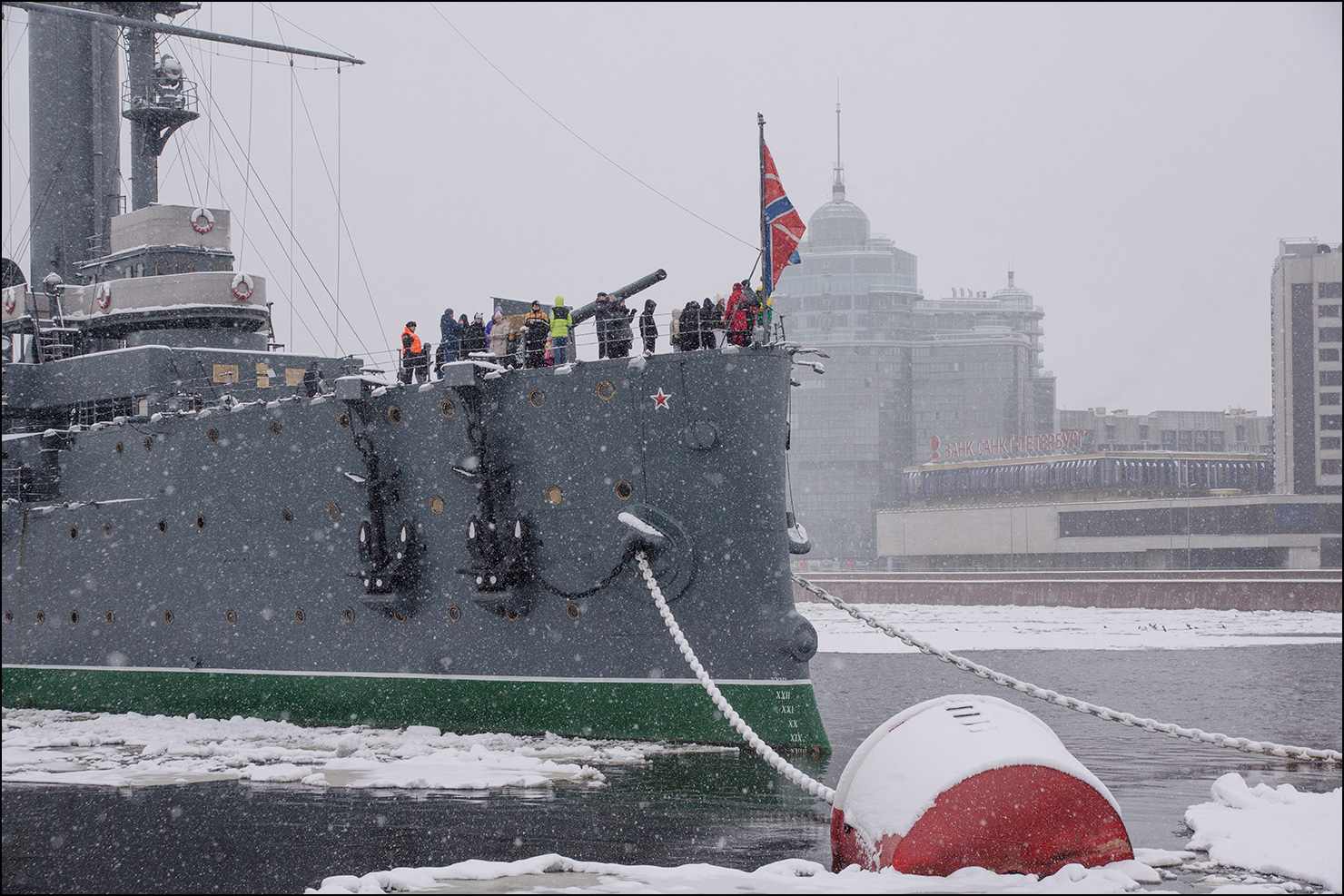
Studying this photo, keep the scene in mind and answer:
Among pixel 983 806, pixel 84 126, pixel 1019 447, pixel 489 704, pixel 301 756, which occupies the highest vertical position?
pixel 84 126

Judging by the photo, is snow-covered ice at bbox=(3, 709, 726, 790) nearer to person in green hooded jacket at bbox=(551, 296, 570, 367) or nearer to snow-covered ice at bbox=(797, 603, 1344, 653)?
person in green hooded jacket at bbox=(551, 296, 570, 367)

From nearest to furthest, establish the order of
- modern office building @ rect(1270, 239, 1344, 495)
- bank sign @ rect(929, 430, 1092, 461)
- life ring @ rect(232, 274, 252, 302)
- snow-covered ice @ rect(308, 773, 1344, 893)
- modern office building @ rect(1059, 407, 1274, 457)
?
snow-covered ice @ rect(308, 773, 1344, 893)
life ring @ rect(232, 274, 252, 302)
modern office building @ rect(1270, 239, 1344, 495)
bank sign @ rect(929, 430, 1092, 461)
modern office building @ rect(1059, 407, 1274, 457)

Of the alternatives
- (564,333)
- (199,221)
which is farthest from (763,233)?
(199,221)

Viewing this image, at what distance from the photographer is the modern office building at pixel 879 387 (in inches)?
5625

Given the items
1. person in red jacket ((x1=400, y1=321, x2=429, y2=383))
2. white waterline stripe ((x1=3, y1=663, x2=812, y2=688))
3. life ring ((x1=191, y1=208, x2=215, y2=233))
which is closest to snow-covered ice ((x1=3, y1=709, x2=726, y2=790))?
white waterline stripe ((x1=3, y1=663, x2=812, y2=688))

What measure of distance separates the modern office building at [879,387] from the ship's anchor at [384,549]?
120 m

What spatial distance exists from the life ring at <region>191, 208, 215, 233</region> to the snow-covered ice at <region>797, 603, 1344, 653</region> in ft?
65.8

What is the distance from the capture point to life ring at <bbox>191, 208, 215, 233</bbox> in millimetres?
24766

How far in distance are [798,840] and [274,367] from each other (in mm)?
15511

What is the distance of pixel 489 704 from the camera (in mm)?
18406

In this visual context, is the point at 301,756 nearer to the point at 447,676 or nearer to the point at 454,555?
the point at 447,676

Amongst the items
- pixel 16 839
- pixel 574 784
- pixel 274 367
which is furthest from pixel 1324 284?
pixel 16 839

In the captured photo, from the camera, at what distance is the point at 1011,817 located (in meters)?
9.69

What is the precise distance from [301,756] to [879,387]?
13022 cm
